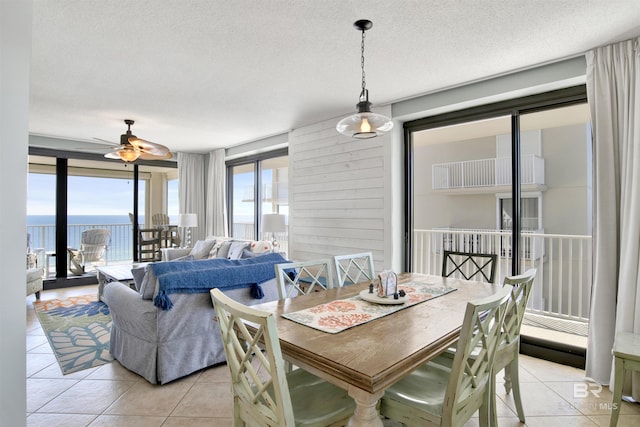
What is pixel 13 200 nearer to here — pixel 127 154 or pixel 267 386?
pixel 267 386

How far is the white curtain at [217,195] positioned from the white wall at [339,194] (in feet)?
7.14

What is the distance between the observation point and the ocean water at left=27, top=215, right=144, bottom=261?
6.11 meters

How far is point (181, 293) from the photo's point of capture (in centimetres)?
257

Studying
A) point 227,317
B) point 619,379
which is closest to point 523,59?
point 619,379

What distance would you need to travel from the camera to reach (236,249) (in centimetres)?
469

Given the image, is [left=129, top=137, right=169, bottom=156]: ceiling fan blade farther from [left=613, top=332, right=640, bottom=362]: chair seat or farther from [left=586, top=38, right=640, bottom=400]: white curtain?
[left=613, top=332, right=640, bottom=362]: chair seat

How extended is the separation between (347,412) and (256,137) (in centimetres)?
489

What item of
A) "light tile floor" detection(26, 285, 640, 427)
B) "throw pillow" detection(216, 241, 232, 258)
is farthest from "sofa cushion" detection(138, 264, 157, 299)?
"throw pillow" detection(216, 241, 232, 258)

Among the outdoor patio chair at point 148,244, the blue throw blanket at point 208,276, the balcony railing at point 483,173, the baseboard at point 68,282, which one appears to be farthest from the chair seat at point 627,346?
the baseboard at point 68,282

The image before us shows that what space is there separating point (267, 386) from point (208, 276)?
5.05 feet

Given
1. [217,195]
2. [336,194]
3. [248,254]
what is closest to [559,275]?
[336,194]

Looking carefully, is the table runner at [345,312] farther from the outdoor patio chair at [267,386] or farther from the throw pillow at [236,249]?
the throw pillow at [236,249]

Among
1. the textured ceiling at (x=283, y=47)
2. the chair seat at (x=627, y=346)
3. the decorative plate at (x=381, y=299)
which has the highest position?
the textured ceiling at (x=283, y=47)

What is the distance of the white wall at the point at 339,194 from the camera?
3920 millimetres
